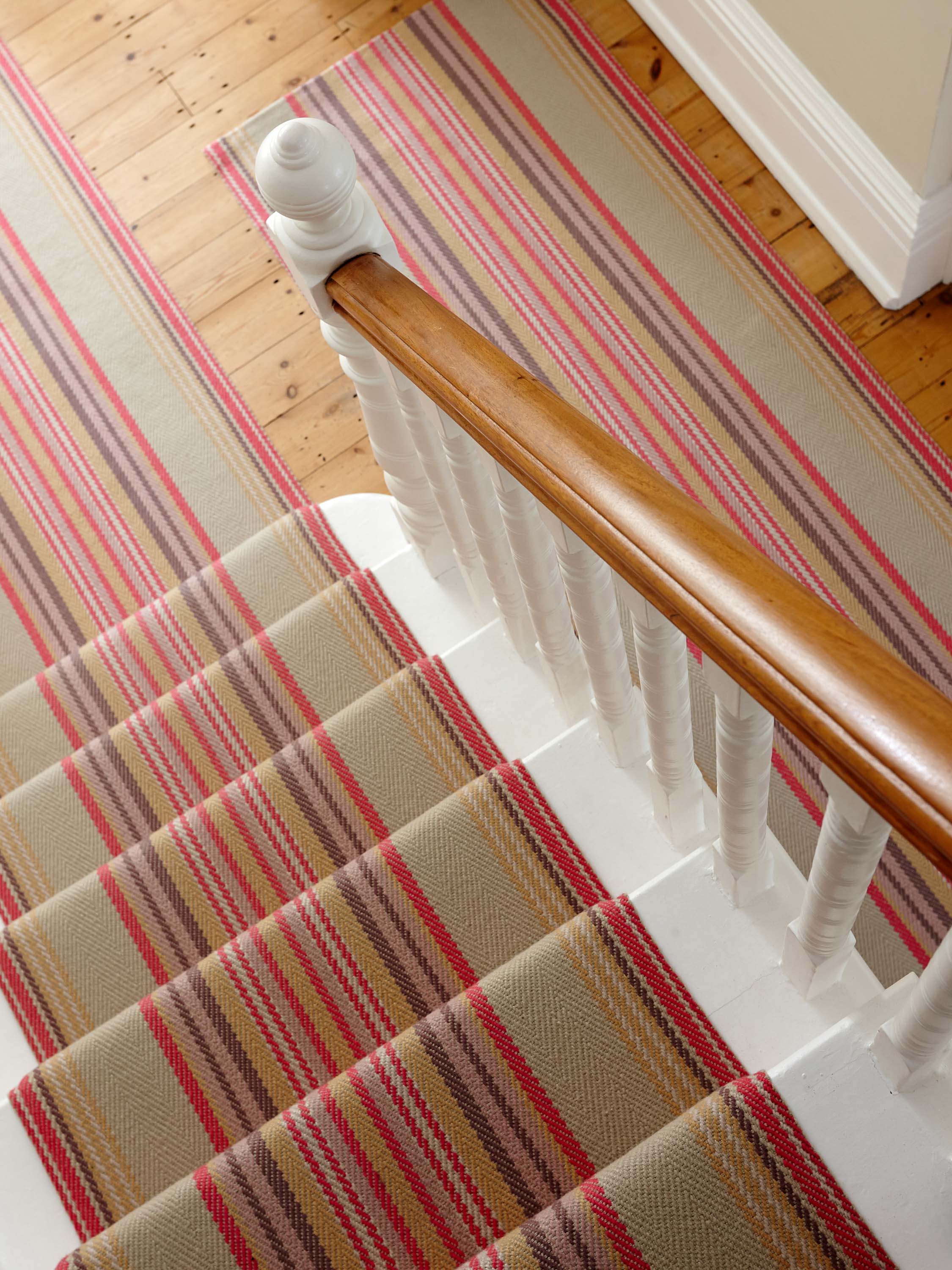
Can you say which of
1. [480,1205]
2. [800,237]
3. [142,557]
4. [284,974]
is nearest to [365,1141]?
[480,1205]

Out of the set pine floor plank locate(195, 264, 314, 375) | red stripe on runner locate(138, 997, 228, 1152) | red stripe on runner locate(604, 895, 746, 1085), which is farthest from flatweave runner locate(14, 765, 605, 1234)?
pine floor plank locate(195, 264, 314, 375)

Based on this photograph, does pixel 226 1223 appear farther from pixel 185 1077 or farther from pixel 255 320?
pixel 255 320

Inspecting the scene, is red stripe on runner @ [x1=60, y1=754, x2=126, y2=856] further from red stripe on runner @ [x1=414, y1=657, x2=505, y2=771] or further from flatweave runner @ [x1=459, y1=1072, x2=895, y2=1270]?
flatweave runner @ [x1=459, y1=1072, x2=895, y2=1270]

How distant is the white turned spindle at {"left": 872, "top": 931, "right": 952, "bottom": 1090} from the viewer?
0.93 m

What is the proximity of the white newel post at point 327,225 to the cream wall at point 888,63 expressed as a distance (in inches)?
43.1

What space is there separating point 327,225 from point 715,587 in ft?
1.98

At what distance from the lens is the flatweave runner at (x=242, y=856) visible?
1684 millimetres

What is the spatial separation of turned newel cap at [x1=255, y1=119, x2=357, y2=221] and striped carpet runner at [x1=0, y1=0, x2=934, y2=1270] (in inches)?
28.6

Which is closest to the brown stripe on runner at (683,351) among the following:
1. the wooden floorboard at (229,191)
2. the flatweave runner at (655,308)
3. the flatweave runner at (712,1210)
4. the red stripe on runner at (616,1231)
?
the flatweave runner at (655,308)

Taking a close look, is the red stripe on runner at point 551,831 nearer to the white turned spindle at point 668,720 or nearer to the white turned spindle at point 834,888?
the white turned spindle at point 668,720

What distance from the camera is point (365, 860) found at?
155 centimetres

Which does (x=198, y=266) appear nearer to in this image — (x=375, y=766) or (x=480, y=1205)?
(x=375, y=766)

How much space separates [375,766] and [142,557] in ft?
3.49

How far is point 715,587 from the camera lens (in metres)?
0.81
